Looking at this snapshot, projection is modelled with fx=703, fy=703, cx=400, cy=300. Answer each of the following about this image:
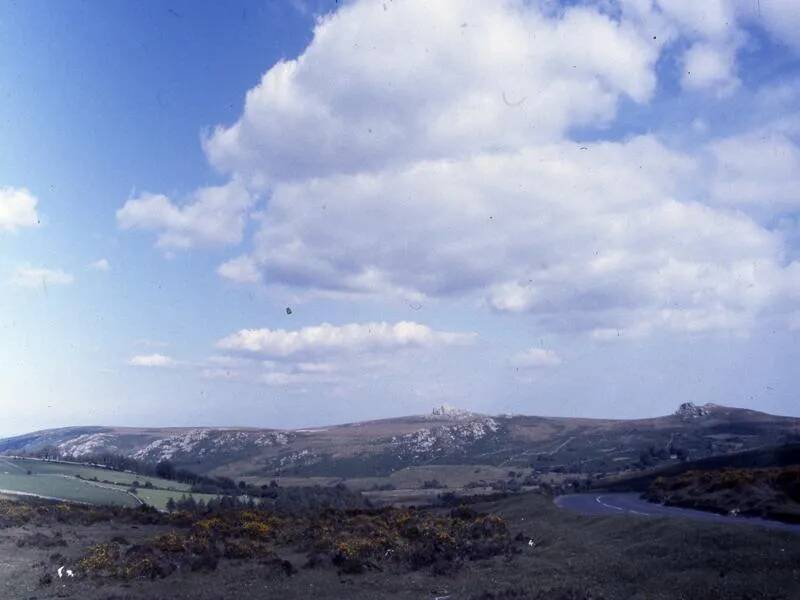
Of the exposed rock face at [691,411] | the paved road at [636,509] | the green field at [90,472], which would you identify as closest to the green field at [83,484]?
the green field at [90,472]

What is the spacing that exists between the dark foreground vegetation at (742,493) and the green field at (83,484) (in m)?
36.1

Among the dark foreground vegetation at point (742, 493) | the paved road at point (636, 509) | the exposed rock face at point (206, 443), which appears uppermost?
the dark foreground vegetation at point (742, 493)

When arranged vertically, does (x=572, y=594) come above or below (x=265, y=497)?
above

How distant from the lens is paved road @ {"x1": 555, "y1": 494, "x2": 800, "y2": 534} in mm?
26834

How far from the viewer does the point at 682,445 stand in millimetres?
94250

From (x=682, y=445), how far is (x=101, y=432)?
11679cm

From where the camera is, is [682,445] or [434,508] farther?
[682,445]

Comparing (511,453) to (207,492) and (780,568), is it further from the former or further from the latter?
(780,568)

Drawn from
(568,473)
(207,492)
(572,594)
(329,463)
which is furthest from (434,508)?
(329,463)

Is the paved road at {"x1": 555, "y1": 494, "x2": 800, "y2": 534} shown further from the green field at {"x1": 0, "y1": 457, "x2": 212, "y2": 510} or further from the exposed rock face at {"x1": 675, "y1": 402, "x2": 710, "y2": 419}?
the exposed rock face at {"x1": 675, "y1": 402, "x2": 710, "y2": 419}

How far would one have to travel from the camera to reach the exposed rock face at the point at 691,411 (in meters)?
119

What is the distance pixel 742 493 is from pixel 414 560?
58.4 ft

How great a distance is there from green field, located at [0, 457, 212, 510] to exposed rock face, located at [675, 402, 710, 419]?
86.1m

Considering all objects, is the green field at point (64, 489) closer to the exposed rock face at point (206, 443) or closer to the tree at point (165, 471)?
the tree at point (165, 471)
